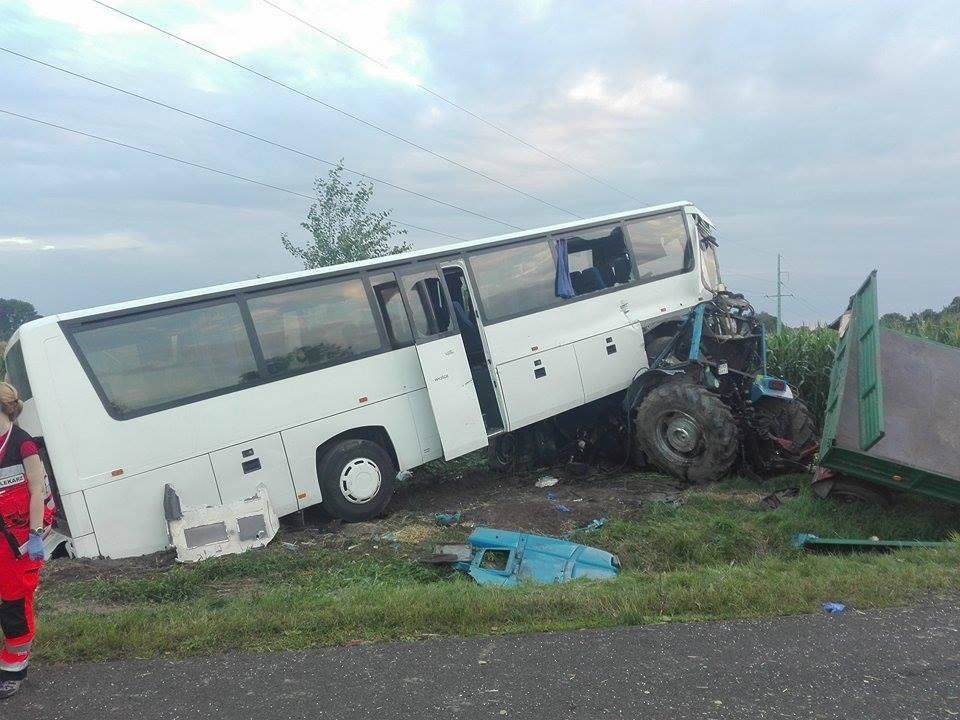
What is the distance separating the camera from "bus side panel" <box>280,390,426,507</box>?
A: 884 centimetres

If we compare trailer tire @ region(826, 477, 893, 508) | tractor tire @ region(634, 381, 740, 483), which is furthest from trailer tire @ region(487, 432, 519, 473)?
trailer tire @ region(826, 477, 893, 508)

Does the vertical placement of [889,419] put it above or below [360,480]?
below

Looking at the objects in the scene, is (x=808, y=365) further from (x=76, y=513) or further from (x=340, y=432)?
(x=76, y=513)

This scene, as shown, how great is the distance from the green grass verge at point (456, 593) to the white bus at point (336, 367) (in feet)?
4.36

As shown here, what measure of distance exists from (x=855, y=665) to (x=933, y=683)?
0.35 m

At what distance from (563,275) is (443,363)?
7.52 ft

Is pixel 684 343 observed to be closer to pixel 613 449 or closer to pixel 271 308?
pixel 613 449

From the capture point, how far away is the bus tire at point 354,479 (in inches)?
356

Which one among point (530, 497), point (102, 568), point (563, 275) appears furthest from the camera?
point (563, 275)

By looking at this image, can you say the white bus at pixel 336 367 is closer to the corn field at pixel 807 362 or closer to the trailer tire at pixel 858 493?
the corn field at pixel 807 362

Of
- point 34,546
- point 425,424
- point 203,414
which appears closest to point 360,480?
point 425,424

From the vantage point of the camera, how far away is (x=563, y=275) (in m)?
11.0

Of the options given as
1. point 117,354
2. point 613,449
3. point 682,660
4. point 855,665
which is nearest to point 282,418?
point 117,354

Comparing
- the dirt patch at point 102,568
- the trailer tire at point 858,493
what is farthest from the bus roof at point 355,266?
the trailer tire at point 858,493
